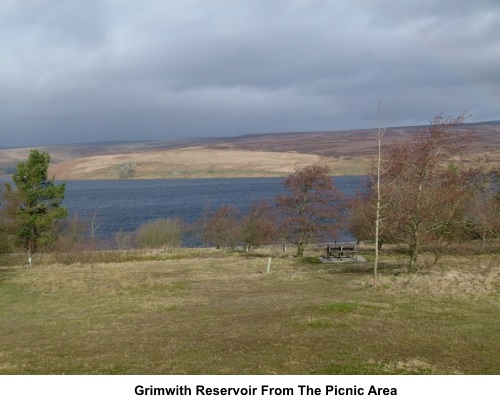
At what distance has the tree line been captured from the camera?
2370 cm

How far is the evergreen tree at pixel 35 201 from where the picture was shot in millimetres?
44969

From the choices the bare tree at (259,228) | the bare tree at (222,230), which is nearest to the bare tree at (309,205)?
the bare tree at (259,228)

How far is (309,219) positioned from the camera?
1478 inches

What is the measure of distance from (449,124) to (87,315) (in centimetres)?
1770

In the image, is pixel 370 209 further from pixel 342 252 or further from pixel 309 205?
pixel 342 252

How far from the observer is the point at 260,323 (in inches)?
570

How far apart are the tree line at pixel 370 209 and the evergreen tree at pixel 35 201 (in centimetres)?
9

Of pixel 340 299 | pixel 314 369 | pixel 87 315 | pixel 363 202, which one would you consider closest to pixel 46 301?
pixel 87 315

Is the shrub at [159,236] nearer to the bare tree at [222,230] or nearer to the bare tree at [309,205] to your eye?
the bare tree at [222,230]

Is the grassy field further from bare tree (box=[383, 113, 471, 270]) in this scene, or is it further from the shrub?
Result: the shrub

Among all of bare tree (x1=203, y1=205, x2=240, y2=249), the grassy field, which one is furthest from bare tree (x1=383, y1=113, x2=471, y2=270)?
bare tree (x1=203, y1=205, x2=240, y2=249)

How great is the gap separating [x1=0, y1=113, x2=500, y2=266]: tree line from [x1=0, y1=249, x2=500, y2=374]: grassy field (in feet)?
9.12

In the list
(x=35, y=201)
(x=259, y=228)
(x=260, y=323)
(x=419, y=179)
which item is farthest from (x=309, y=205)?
(x=35, y=201)

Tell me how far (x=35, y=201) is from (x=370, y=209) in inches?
1190
